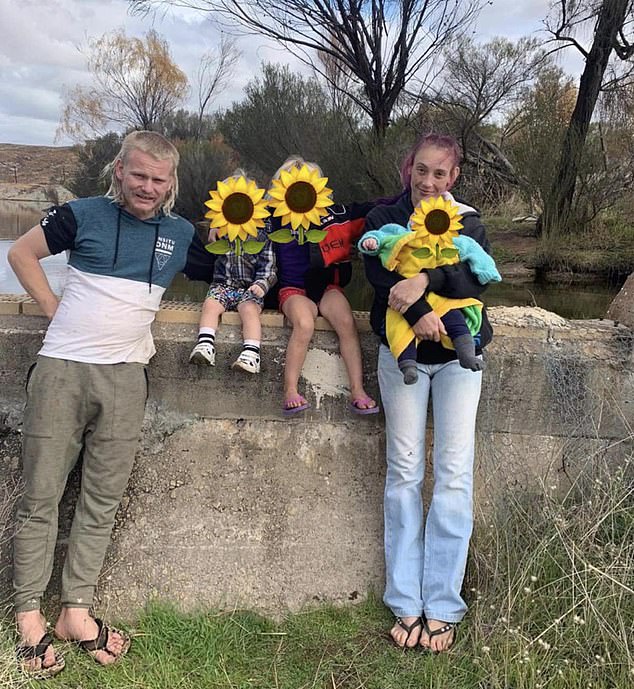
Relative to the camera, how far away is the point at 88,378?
2170mm

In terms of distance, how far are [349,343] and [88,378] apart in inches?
38.3

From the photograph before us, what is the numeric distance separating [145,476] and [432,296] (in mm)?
1308

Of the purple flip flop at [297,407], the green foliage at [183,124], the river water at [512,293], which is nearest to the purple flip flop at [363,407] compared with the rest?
the purple flip flop at [297,407]

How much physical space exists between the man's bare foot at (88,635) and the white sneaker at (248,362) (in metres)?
1.00

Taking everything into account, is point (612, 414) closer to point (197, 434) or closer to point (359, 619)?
point (359, 619)

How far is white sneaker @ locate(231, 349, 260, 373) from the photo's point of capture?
7.86 ft

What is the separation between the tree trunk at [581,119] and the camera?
1257 centimetres

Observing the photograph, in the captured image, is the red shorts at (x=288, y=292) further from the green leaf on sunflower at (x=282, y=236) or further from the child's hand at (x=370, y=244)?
the child's hand at (x=370, y=244)

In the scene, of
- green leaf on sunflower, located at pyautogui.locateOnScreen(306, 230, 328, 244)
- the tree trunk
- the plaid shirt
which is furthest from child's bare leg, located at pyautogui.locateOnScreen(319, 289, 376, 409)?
the tree trunk

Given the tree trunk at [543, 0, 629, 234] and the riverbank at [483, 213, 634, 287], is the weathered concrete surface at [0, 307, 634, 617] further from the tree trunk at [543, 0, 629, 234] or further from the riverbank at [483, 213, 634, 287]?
the tree trunk at [543, 0, 629, 234]

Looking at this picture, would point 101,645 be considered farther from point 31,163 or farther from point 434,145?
point 31,163

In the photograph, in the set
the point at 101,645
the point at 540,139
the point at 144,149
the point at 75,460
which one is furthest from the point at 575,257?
the point at 101,645

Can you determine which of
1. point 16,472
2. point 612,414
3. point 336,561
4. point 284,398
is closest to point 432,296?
point 284,398

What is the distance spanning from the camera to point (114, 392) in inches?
87.2
